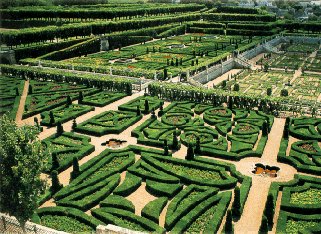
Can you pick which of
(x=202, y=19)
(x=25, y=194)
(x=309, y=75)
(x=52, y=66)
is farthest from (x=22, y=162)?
(x=202, y=19)

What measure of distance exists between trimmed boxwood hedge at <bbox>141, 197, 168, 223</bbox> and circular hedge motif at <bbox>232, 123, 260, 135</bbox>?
12.5 metres

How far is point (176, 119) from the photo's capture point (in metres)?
37.0

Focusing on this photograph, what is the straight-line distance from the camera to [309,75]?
59.8 m

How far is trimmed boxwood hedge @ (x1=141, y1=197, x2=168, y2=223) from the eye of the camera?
21148 millimetres

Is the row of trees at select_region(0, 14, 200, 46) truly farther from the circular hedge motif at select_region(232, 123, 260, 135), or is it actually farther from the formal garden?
the circular hedge motif at select_region(232, 123, 260, 135)

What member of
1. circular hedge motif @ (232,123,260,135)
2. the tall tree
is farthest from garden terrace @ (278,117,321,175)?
the tall tree

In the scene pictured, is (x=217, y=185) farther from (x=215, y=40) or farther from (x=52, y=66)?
(x=215, y=40)

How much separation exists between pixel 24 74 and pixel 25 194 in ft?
132

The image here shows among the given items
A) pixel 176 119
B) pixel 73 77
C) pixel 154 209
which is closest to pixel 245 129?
pixel 176 119

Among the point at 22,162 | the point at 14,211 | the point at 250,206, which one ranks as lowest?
the point at 250,206

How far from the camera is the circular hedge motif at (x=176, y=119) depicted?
3543 cm

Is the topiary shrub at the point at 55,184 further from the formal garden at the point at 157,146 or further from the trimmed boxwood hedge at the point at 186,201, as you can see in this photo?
the trimmed boxwood hedge at the point at 186,201

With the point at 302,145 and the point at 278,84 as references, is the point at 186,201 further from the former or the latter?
the point at 278,84

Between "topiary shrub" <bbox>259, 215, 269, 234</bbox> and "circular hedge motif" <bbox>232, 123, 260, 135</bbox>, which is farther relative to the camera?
"circular hedge motif" <bbox>232, 123, 260, 135</bbox>
